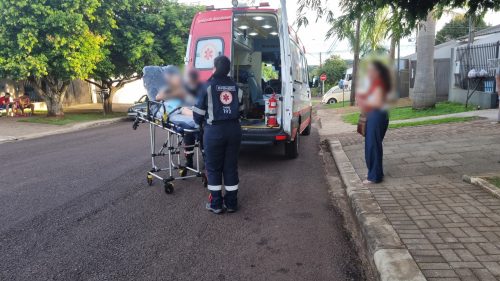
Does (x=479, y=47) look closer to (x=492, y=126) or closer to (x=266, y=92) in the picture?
(x=492, y=126)

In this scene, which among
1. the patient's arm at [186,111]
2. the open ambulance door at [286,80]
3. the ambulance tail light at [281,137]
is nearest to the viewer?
the patient's arm at [186,111]

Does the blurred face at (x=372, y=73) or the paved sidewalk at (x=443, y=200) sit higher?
the blurred face at (x=372, y=73)

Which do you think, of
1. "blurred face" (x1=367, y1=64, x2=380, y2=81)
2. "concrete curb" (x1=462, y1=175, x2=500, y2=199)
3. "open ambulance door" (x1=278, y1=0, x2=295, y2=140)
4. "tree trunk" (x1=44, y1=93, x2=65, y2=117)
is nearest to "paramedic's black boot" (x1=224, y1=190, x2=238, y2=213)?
"open ambulance door" (x1=278, y1=0, x2=295, y2=140)

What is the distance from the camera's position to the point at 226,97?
484 centimetres

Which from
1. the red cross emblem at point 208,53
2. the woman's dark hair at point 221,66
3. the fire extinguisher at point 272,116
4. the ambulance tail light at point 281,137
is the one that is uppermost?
the red cross emblem at point 208,53

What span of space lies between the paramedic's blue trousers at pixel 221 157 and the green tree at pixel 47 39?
11.8m

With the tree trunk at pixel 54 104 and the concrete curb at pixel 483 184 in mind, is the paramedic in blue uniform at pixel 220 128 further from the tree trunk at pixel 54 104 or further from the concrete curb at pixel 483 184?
the tree trunk at pixel 54 104

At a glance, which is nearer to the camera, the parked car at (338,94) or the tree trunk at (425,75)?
the parked car at (338,94)

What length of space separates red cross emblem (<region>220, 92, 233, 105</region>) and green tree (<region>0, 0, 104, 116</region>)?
38.6 feet

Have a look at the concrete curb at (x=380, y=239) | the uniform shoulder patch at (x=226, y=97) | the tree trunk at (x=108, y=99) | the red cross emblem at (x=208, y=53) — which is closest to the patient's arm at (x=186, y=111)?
the uniform shoulder patch at (x=226, y=97)

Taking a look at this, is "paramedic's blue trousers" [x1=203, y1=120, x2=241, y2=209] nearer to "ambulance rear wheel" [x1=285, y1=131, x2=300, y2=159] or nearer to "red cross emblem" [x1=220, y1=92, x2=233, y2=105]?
"red cross emblem" [x1=220, y1=92, x2=233, y2=105]

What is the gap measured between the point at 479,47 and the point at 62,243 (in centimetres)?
1387

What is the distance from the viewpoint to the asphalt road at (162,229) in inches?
139

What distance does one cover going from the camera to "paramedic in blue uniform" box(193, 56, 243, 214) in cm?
480
